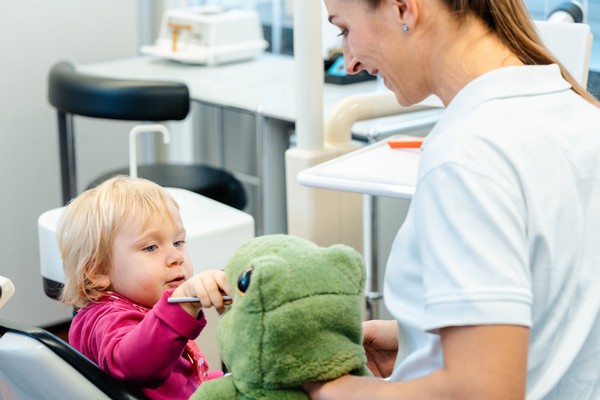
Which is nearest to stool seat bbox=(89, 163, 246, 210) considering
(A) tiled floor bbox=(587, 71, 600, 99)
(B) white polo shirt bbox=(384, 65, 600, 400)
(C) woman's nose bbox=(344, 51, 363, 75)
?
(A) tiled floor bbox=(587, 71, 600, 99)

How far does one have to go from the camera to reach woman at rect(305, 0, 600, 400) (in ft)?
2.61

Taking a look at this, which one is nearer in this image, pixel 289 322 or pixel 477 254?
pixel 477 254

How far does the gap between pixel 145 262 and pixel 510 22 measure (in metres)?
0.66

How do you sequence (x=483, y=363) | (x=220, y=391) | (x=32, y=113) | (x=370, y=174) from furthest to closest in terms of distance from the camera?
(x=32, y=113) < (x=370, y=174) < (x=220, y=391) < (x=483, y=363)

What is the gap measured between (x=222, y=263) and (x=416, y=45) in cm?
97

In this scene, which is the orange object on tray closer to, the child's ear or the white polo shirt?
the child's ear

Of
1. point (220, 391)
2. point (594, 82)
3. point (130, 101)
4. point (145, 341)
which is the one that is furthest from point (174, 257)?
point (594, 82)

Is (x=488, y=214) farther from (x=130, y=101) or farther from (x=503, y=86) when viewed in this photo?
(x=130, y=101)

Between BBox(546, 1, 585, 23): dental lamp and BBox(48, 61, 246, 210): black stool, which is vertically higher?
BBox(546, 1, 585, 23): dental lamp

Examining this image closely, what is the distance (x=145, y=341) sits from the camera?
1.19m

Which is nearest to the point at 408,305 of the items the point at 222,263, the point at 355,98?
the point at 222,263

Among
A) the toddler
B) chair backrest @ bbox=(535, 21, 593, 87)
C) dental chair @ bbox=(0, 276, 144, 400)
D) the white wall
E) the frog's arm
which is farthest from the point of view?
the white wall

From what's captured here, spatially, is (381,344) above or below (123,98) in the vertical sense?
below

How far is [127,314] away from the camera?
131cm
